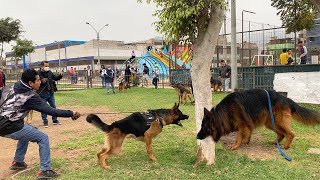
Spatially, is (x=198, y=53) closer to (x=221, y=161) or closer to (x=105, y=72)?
(x=221, y=161)

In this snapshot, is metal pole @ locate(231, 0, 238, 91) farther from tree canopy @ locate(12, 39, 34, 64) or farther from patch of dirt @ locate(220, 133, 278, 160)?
tree canopy @ locate(12, 39, 34, 64)

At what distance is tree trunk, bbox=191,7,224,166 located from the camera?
16.8 ft

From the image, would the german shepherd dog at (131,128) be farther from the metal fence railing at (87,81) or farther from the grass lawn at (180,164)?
the metal fence railing at (87,81)

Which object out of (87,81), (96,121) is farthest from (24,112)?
(87,81)

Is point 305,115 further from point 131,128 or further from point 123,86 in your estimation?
point 123,86

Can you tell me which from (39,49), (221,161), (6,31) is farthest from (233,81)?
(39,49)

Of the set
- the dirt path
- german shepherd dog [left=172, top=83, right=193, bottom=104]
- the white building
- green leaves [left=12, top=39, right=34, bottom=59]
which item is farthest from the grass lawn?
the white building

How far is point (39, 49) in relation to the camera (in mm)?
78875

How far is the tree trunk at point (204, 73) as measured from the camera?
5129 mm

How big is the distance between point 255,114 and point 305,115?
3.39 ft

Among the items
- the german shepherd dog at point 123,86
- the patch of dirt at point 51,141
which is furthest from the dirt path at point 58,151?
the german shepherd dog at point 123,86

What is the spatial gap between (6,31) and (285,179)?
33057 mm

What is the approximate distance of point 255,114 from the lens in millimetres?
5938

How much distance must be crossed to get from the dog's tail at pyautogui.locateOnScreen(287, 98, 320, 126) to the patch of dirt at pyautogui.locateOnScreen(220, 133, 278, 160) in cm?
76
